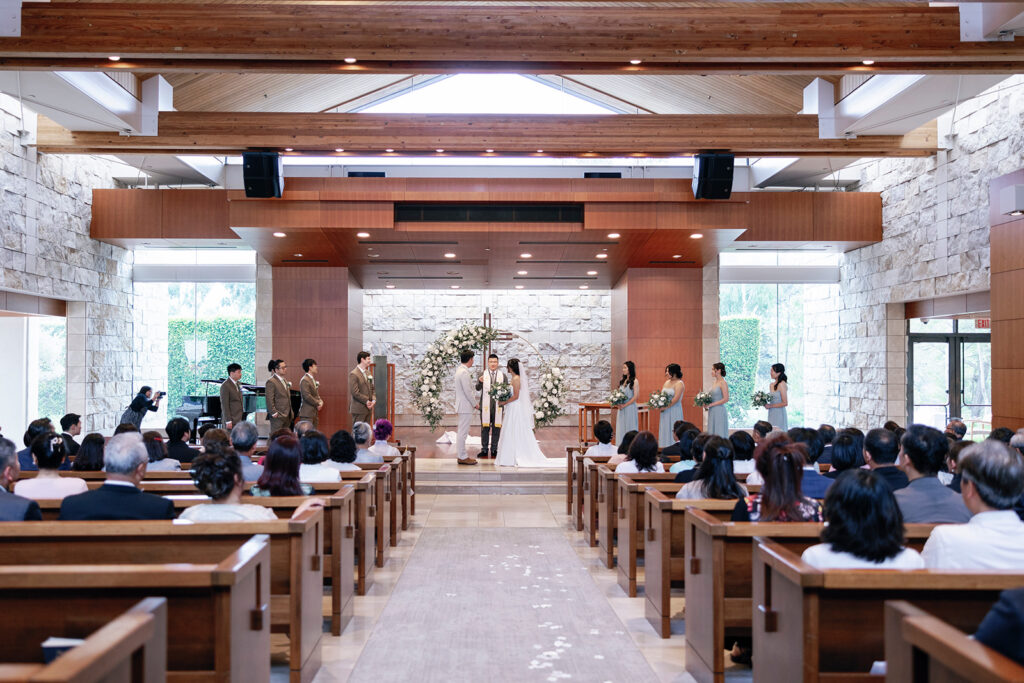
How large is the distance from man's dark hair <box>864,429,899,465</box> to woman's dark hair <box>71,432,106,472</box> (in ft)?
15.6

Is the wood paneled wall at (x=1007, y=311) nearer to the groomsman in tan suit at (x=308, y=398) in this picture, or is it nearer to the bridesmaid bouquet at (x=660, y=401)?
the bridesmaid bouquet at (x=660, y=401)

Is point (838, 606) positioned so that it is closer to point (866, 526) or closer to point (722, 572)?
point (866, 526)

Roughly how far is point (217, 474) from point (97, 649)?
197cm

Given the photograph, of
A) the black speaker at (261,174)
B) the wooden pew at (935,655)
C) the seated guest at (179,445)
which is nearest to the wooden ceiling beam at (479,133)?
the black speaker at (261,174)

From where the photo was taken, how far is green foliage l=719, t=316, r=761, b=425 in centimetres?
1669

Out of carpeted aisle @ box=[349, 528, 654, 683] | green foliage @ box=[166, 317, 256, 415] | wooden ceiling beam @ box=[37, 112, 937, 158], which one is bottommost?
carpeted aisle @ box=[349, 528, 654, 683]

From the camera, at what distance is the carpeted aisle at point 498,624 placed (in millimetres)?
4023

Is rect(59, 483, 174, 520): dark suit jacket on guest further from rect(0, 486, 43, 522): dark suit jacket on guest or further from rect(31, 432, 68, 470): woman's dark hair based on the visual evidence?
rect(31, 432, 68, 470): woman's dark hair

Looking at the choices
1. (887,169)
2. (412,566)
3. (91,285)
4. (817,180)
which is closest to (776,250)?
(817,180)

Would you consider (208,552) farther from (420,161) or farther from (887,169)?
(887,169)

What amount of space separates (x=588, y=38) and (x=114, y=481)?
4.53m

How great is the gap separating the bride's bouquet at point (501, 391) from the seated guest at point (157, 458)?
5.53m

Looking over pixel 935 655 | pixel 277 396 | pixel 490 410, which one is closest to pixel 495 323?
pixel 490 410

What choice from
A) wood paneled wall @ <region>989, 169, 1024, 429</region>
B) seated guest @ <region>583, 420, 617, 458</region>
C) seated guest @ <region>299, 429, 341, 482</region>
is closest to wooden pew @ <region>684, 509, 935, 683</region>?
seated guest @ <region>299, 429, 341, 482</region>
